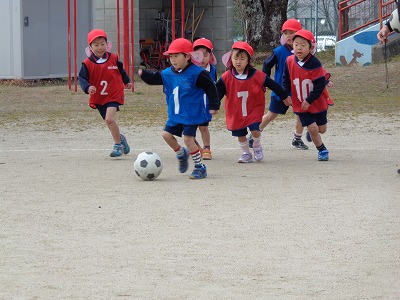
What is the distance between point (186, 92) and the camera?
396 inches

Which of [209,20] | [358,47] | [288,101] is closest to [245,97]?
[288,101]

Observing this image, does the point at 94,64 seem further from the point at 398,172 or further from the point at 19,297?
the point at 19,297

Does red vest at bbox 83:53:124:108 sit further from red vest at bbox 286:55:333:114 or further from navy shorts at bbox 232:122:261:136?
red vest at bbox 286:55:333:114

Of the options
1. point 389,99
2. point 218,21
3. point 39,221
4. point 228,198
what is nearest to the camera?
point 39,221

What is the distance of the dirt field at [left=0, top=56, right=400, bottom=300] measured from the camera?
5.59 meters

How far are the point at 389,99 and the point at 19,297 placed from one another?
14239 mm

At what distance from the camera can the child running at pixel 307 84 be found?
11023mm

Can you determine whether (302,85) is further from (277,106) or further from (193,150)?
(193,150)

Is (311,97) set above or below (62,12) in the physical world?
below

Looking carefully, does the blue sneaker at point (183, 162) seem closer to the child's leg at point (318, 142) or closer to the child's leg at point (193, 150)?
the child's leg at point (193, 150)

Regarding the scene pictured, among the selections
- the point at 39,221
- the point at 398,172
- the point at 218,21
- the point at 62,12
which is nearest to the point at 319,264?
the point at 39,221

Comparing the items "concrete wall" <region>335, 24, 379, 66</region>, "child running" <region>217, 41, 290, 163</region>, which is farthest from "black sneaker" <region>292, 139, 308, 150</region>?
"concrete wall" <region>335, 24, 379, 66</region>

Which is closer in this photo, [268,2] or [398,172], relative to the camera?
[398,172]

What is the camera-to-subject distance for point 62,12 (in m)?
25.2
